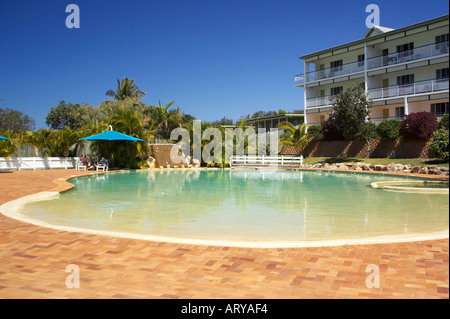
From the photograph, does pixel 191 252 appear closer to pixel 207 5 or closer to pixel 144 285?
pixel 144 285

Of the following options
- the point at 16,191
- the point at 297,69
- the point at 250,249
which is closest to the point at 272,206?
the point at 250,249

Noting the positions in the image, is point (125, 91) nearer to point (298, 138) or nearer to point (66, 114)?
point (66, 114)

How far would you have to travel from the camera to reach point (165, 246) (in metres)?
4.80

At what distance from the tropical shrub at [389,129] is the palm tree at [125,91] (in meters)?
33.5

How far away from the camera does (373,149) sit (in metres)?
27.9

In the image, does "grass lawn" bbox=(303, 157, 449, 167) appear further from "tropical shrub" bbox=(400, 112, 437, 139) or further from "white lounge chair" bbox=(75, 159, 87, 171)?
"white lounge chair" bbox=(75, 159, 87, 171)

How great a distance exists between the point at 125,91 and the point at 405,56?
3437cm

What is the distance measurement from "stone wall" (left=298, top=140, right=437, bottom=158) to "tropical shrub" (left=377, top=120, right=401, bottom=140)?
2.04ft

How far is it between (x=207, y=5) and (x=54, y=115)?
4205cm

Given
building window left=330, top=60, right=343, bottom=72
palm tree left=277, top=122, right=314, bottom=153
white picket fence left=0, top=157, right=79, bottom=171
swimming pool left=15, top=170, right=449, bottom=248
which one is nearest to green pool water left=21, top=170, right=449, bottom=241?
swimming pool left=15, top=170, right=449, bottom=248

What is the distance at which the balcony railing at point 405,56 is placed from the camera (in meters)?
26.8

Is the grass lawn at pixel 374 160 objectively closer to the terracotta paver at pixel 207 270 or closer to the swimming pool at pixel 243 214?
the swimming pool at pixel 243 214

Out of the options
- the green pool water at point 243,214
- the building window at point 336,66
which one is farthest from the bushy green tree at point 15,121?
the green pool water at point 243,214

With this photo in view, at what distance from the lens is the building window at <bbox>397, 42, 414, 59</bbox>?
29.3 meters
